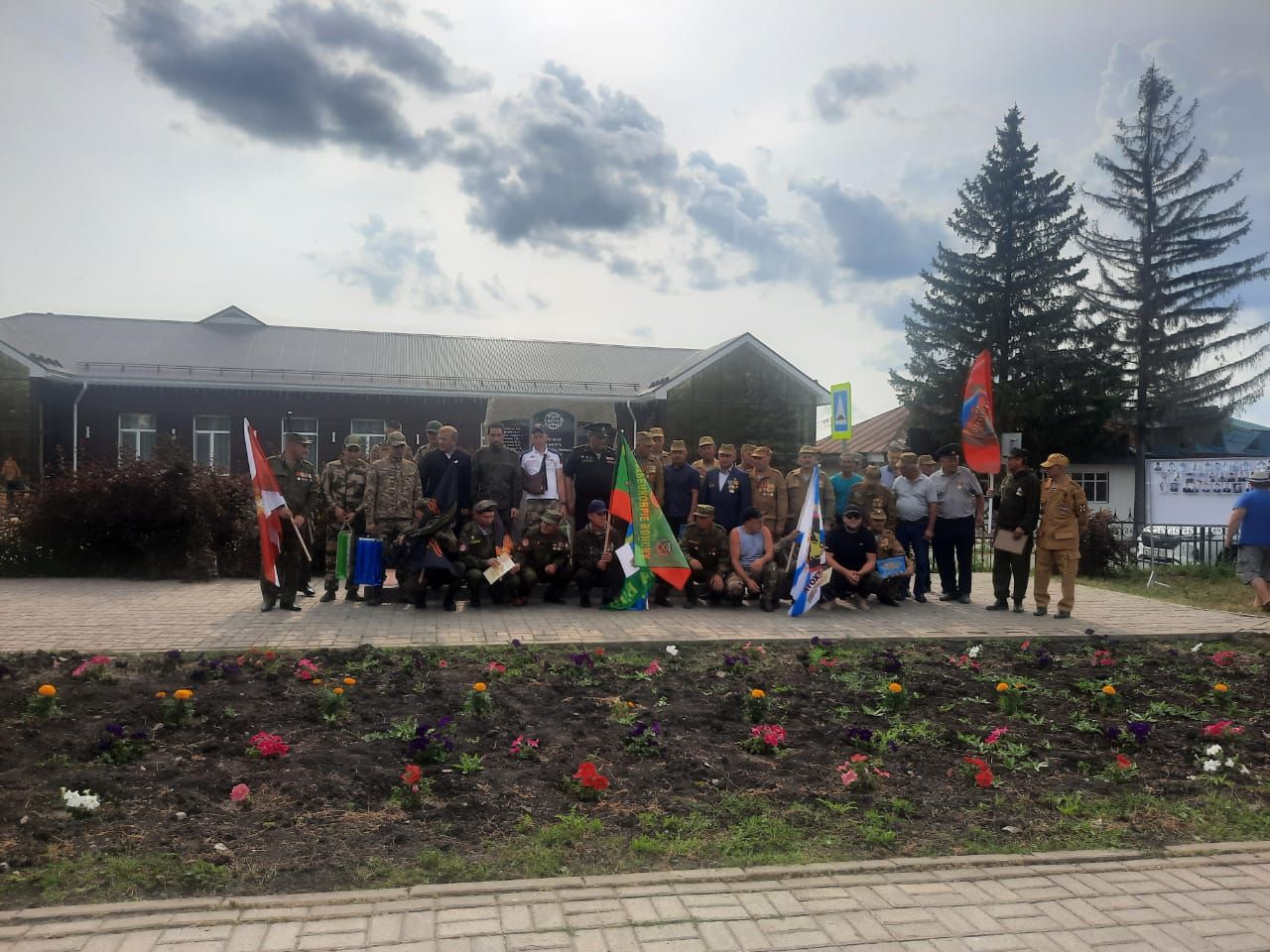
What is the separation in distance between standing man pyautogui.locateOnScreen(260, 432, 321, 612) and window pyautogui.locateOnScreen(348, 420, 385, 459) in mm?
19017

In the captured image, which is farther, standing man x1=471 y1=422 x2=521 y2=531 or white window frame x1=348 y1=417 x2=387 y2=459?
white window frame x1=348 y1=417 x2=387 y2=459

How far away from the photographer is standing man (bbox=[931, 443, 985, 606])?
1131cm

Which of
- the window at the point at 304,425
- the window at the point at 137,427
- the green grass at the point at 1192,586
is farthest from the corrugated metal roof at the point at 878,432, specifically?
the window at the point at 137,427

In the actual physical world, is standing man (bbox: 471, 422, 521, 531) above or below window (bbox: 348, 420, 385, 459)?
below

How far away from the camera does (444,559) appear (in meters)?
9.90

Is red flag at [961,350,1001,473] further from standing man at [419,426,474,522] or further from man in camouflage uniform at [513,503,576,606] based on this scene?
standing man at [419,426,474,522]

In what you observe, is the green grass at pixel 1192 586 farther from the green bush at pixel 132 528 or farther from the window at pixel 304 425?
the window at pixel 304 425

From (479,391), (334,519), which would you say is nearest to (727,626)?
(334,519)

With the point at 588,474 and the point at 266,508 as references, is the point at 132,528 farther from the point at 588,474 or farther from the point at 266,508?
the point at 588,474

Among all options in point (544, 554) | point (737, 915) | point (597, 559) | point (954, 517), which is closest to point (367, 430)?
point (544, 554)

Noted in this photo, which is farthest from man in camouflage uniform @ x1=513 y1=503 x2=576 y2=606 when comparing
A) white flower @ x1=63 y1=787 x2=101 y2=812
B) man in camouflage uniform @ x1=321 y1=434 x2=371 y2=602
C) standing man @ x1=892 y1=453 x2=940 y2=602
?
white flower @ x1=63 y1=787 x2=101 y2=812

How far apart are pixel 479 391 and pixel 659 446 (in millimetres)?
18773

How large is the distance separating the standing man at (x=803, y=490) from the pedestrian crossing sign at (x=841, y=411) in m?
2.51

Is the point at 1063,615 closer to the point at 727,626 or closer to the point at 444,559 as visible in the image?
the point at 727,626
